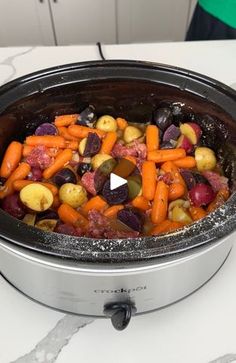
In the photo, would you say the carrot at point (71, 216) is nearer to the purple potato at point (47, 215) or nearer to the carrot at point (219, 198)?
the purple potato at point (47, 215)

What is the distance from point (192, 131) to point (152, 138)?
9 centimetres

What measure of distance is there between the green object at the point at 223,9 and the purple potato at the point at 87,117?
0.70 meters

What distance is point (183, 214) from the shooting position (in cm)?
80

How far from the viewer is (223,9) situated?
1404mm

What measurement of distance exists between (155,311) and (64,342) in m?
0.18

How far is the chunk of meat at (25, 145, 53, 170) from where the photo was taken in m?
0.91

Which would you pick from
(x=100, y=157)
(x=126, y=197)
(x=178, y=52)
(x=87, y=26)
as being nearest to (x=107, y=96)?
(x=100, y=157)

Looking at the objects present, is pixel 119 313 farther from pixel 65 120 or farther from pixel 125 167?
pixel 65 120

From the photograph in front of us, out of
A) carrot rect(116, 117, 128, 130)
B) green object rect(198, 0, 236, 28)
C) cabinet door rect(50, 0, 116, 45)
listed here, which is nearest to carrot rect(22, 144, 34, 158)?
carrot rect(116, 117, 128, 130)

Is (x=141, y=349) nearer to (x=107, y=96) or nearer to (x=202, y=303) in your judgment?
(x=202, y=303)

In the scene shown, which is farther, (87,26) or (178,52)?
(87,26)

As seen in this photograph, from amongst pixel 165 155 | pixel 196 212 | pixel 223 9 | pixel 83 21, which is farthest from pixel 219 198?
pixel 83 21

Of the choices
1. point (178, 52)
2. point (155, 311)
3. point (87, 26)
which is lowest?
point (155, 311)

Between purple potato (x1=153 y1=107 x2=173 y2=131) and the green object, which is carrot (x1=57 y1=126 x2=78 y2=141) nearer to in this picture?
purple potato (x1=153 y1=107 x2=173 y2=131)
